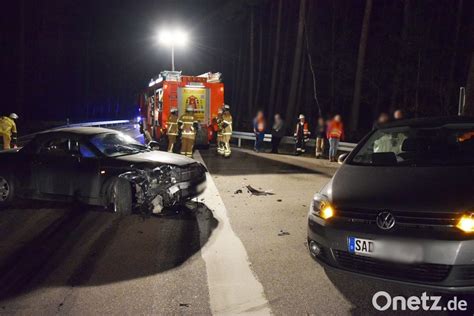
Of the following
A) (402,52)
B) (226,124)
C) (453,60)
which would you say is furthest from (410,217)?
(453,60)

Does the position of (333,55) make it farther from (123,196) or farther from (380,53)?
(123,196)

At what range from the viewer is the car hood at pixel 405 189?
391cm

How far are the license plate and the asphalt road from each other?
268mm

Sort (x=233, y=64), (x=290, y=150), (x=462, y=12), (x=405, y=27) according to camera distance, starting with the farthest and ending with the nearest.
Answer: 1. (x=233, y=64)
2. (x=462, y=12)
3. (x=405, y=27)
4. (x=290, y=150)

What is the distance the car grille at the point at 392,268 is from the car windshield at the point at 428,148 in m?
1.39

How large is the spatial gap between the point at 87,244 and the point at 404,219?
12.8 feet

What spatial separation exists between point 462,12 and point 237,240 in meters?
24.3

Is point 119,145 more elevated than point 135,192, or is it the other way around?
point 119,145

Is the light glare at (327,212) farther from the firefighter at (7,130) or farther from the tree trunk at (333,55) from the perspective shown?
the tree trunk at (333,55)

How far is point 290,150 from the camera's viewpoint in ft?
67.1

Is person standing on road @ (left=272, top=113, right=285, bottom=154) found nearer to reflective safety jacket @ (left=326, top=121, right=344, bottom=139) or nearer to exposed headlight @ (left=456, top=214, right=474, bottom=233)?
reflective safety jacket @ (left=326, top=121, right=344, bottom=139)

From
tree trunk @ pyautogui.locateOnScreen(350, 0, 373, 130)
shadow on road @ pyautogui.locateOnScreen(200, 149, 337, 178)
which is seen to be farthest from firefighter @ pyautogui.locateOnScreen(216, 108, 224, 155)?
tree trunk @ pyautogui.locateOnScreen(350, 0, 373, 130)

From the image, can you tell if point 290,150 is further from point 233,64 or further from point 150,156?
point 233,64

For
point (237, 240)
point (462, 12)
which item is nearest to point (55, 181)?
point (237, 240)
